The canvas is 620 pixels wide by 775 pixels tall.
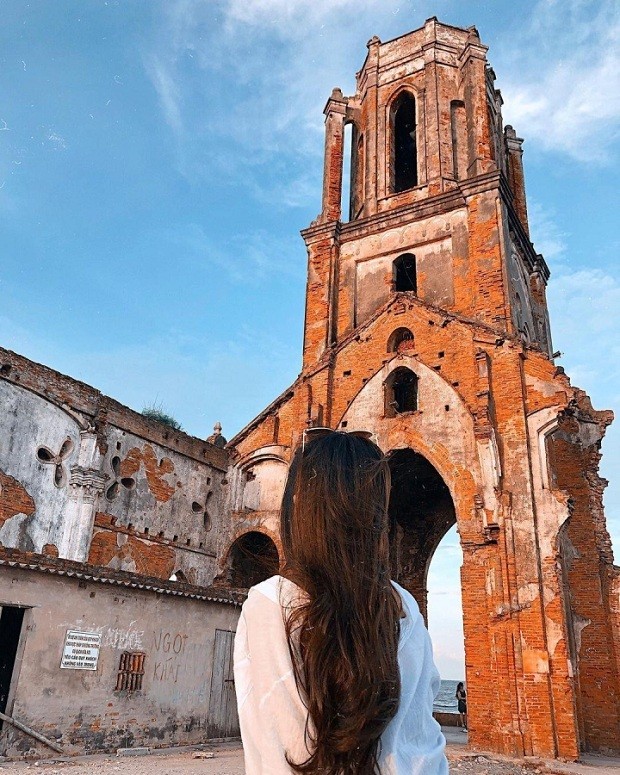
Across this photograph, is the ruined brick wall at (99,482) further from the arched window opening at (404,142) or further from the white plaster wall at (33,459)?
the arched window opening at (404,142)

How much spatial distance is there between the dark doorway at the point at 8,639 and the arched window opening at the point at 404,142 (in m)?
18.2

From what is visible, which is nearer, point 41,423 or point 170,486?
point 41,423

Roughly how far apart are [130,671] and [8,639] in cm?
221

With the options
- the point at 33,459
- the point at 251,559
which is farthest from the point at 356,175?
the point at 33,459

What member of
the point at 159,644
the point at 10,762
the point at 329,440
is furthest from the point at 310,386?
the point at 329,440

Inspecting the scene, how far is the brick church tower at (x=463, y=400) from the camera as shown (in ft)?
44.7

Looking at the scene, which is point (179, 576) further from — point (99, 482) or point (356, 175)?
point (356, 175)

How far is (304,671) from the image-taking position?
1.43 meters

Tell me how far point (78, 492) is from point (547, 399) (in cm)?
1099

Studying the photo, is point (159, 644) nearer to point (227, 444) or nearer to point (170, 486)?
point (170, 486)

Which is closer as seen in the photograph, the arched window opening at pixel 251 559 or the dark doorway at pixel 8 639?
the dark doorway at pixel 8 639

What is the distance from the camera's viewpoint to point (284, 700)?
142cm

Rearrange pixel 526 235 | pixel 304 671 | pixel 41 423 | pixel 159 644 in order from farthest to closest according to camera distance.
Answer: pixel 526 235 → pixel 41 423 → pixel 159 644 → pixel 304 671

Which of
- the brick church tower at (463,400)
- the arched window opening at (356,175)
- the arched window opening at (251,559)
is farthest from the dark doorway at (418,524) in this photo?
the arched window opening at (356,175)
